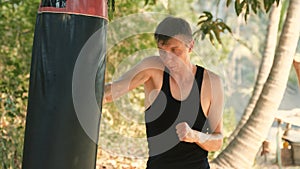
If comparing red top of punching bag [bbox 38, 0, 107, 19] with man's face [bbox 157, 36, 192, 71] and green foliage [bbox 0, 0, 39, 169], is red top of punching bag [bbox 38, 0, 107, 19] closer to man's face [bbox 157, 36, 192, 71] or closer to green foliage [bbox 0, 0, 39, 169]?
man's face [bbox 157, 36, 192, 71]

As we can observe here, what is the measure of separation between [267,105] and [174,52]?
4041 mm

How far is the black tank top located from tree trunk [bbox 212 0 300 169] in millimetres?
3832

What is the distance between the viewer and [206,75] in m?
2.67

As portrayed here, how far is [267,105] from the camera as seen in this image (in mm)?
6496

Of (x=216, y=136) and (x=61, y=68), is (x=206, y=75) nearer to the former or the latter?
(x=216, y=136)

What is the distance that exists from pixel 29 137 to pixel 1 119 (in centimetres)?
406

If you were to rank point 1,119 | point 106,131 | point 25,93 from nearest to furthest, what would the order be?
point 1,119 → point 25,93 → point 106,131

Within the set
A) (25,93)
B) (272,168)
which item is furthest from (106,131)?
(272,168)

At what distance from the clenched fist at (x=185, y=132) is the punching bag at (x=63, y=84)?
40 centimetres

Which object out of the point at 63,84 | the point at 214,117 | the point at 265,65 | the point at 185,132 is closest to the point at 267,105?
the point at 265,65

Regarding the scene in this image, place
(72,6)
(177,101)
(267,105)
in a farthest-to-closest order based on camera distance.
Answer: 1. (267,105)
2. (177,101)
3. (72,6)

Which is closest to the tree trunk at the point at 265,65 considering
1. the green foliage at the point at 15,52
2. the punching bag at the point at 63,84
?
the green foliage at the point at 15,52

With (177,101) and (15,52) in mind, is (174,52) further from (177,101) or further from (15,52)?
(15,52)

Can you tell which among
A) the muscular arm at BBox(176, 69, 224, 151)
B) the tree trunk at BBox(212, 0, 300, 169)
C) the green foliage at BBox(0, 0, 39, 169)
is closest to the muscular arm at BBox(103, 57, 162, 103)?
the muscular arm at BBox(176, 69, 224, 151)
